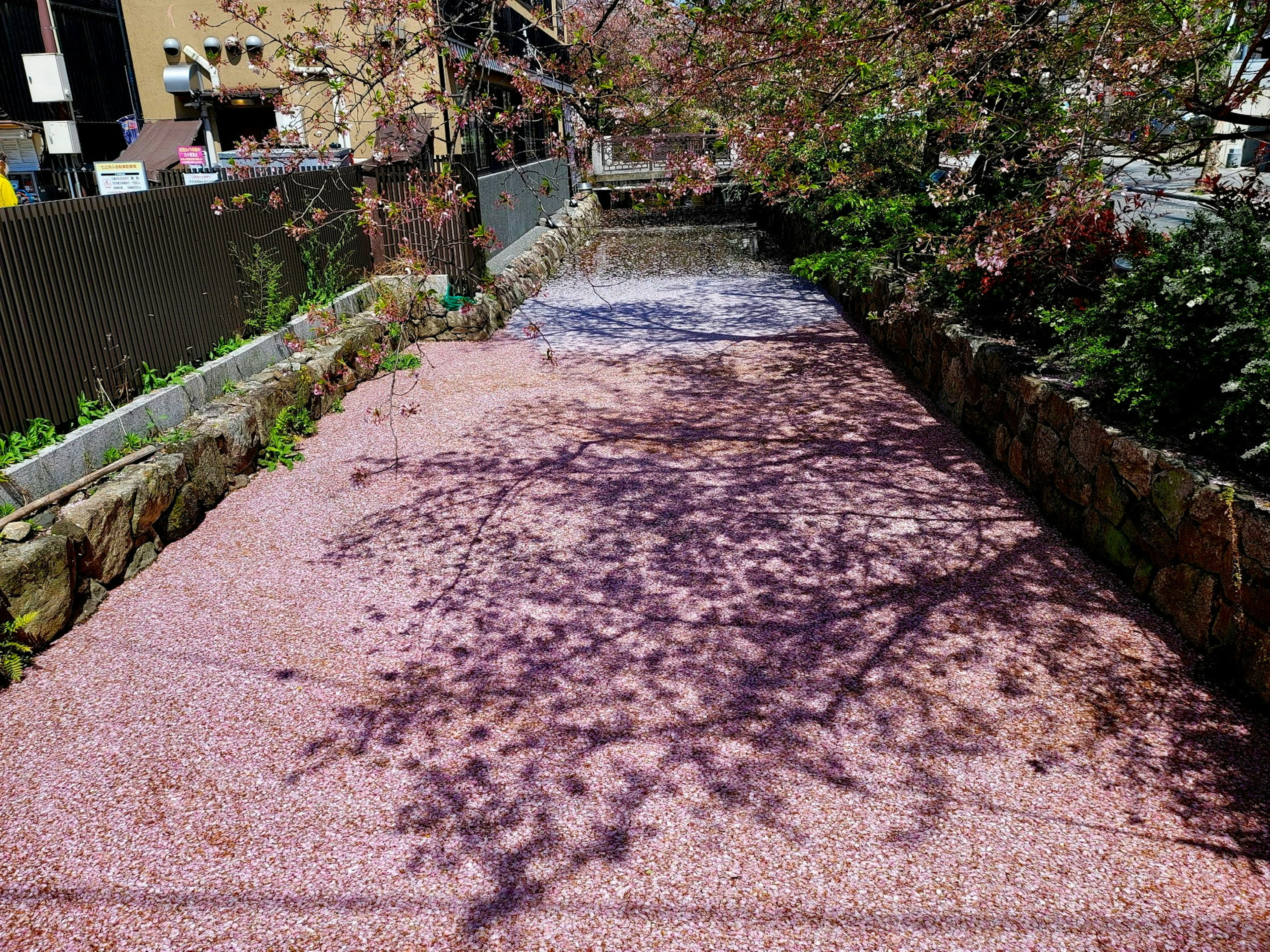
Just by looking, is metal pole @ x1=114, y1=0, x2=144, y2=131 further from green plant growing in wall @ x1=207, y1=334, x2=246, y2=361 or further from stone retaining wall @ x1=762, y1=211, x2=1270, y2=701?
stone retaining wall @ x1=762, y1=211, x2=1270, y2=701

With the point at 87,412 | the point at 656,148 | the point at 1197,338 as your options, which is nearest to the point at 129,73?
the point at 656,148

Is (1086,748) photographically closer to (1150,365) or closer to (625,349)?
(1150,365)

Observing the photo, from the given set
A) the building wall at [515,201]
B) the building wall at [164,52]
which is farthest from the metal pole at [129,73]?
the building wall at [515,201]

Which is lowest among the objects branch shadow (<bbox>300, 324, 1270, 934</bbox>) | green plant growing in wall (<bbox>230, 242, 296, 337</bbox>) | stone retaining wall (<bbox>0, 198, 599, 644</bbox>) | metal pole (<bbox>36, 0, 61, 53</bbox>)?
branch shadow (<bbox>300, 324, 1270, 934</bbox>)

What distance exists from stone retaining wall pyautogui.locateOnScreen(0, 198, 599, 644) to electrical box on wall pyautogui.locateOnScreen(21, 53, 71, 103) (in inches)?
605

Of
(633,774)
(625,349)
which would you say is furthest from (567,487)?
(625,349)

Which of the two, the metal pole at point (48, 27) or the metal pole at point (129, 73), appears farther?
the metal pole at point (129, 73)

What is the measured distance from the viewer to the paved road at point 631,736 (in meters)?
2.99

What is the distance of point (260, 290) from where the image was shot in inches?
332

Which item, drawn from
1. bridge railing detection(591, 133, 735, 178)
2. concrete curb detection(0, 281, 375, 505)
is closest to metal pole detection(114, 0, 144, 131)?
bridge railing detection(591, 133, 735, 178)

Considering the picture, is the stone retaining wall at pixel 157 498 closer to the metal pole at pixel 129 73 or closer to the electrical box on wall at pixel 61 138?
the electrical box on wall at pixel 61 138

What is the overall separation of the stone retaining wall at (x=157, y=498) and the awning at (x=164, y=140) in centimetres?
1183

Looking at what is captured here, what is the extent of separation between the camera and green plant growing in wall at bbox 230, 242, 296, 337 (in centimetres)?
817

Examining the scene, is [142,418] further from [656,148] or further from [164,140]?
[164,140]
